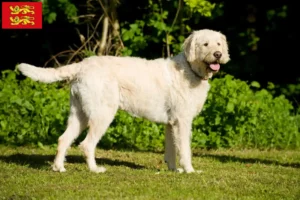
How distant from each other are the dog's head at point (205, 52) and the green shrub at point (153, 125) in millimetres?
2998

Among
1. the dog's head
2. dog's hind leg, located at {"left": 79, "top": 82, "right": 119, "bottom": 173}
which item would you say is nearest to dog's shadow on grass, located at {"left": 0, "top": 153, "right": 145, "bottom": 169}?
dog's hind leg, located at {"left": 79, "top": 82, "right": 119, "bottom": 173}

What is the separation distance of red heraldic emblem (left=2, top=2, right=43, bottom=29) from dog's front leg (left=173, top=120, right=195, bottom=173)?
5750 mm

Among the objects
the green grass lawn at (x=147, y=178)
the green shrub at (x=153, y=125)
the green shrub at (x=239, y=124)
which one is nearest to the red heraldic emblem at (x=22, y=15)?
the green shrub at (x=153, y=125)

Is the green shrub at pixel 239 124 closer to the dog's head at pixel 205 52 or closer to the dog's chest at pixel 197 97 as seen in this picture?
the dog's chest at pixel 197 97

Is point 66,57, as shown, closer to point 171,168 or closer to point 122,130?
point 122,130

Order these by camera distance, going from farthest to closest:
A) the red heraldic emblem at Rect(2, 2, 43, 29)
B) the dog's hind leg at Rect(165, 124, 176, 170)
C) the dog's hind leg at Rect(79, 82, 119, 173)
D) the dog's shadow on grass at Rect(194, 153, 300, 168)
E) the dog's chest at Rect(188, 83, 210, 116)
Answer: the red heraldic emblem at Rect(2, 2, 43, 29) → the dog's shadow on grass at Rect(194, 153, 300, 168) → the dog's hind leg at Rect(165, 124, 176, 170) → the dog's chest at Rect(188, 83, 210, 116) → the dog's hind leg at Rect(79, 82, 119, 173)

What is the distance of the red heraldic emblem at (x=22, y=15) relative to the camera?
1261 centimetres

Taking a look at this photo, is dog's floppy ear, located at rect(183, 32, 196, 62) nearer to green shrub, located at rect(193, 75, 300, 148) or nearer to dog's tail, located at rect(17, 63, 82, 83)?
dog's tail, located at rect(17, 63, 82, 83)

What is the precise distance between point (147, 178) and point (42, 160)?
2.27m

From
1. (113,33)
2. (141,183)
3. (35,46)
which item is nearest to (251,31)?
(113,33)

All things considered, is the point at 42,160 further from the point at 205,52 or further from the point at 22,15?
the point at 22,15

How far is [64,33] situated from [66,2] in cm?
256

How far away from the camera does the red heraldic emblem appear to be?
41.4 feet

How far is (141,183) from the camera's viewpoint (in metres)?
6.83
